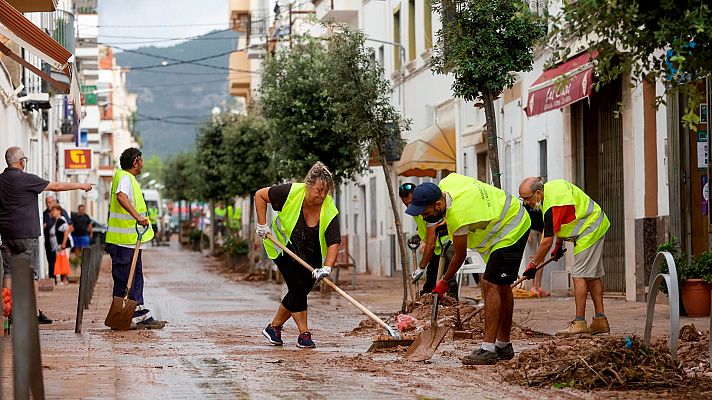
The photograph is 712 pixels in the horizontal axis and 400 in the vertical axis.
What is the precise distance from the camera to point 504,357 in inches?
428

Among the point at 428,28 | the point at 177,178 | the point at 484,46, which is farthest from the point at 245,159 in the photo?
the point at 177,178

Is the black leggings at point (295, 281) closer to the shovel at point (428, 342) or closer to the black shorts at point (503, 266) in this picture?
the shovel at point (428, 342)

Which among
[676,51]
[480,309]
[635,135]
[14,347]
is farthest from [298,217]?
[635,135]

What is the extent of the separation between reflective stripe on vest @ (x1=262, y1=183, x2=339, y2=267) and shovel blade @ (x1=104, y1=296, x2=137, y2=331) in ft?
7.58

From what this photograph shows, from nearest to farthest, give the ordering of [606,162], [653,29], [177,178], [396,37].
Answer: [653,29] < [606,162] < [396,37] < [177,178]

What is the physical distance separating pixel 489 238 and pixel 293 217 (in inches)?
89.8

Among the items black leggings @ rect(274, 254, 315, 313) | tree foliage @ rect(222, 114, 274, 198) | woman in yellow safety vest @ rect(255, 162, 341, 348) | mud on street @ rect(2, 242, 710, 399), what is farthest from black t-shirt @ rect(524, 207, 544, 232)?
tree foliage @ rect(222, 114, 274, 198)

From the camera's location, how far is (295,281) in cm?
1277

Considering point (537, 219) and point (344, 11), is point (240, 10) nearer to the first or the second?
point (344, 11)

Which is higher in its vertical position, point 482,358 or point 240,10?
point 240,10

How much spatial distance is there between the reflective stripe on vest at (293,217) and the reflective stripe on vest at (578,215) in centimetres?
219

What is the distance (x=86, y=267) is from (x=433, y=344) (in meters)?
5.30

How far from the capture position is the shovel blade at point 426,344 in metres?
10.9

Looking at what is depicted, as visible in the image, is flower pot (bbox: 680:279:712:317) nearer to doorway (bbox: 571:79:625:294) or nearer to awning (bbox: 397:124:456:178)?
doorway (bbox: 571:79:625:294)
